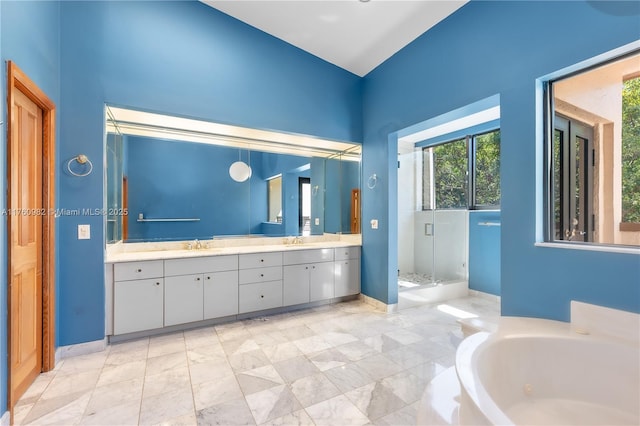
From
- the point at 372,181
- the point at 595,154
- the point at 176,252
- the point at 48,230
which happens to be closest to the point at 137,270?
the point at 176,252

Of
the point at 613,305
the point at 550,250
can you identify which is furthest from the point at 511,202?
the point at 613,305

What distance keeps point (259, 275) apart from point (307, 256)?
25.7 inches

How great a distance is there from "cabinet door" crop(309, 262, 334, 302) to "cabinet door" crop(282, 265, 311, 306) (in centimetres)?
7

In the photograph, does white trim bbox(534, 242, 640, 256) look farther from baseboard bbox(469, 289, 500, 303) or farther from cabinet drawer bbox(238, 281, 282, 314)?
cabinet drawer bbox(238, 281, 282, 314)

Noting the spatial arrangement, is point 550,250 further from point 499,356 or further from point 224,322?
point 224,322

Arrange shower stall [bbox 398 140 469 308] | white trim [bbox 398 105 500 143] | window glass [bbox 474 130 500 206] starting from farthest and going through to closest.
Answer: shower stall [bbox 398 140 469 308] → window glass [bbox 474 130 500 206] → white trim [bbox 398 105 500 143]

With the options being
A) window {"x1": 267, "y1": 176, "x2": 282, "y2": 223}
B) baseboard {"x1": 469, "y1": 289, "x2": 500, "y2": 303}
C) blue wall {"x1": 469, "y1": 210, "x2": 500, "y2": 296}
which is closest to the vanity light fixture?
window {"x1": 267, "y1": 176, "x2": 282, "y2": 223}

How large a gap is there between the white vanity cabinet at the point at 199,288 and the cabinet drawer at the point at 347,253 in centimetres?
139

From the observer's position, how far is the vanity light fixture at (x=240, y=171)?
3.75 metres

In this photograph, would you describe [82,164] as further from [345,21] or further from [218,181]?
[345,21]

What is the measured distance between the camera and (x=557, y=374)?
1682mm

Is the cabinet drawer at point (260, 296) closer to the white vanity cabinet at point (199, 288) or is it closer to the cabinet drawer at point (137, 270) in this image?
the white vanity cabinet at point (199, 288)

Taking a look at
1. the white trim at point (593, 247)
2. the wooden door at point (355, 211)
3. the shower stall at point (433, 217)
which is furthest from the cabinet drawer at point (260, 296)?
the white trim at point (593, 247)

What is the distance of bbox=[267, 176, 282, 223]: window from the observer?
4004mm
